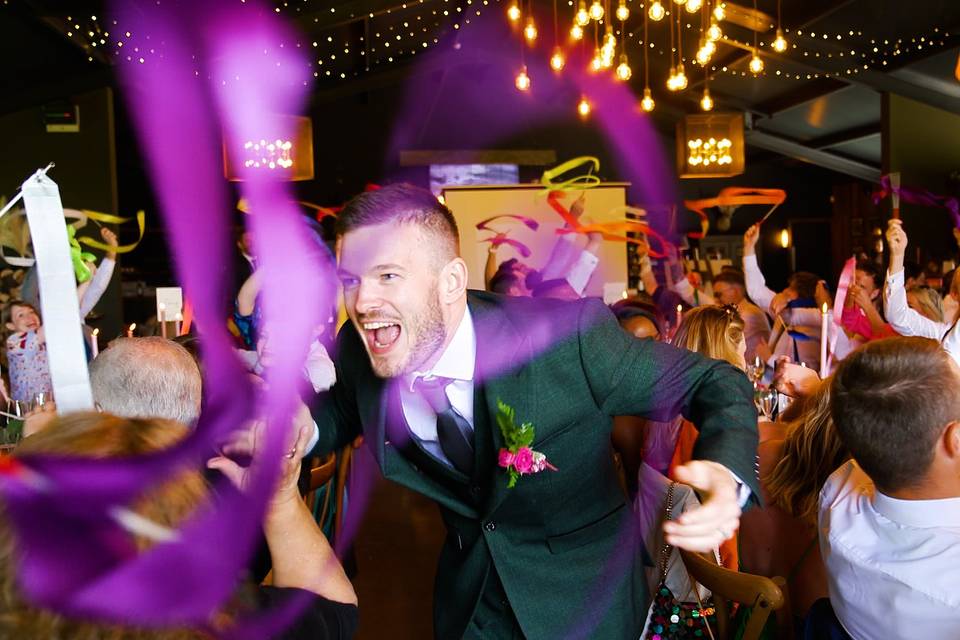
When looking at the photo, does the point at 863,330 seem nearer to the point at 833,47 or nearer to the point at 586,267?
the point at 586,267

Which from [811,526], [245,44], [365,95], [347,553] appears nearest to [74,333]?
[811,526]

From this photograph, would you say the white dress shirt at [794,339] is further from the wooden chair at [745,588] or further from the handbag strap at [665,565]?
the wooden chair at [745,588]

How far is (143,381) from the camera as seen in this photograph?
1819 millimetres

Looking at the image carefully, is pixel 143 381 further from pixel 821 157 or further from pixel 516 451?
pixel 821 157

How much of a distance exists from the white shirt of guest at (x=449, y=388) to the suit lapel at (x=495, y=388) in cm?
2

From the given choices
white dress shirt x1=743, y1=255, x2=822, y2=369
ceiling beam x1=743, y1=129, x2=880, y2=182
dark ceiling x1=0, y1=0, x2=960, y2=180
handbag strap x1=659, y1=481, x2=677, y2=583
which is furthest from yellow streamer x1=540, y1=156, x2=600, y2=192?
ceiling beam x1=743, y1=129, x2=880, y2=182

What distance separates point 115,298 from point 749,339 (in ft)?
19.2

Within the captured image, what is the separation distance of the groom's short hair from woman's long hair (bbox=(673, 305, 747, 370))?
4.24ft

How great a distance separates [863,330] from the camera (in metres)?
4.27

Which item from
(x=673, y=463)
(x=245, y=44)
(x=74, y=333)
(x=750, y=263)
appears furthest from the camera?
(x=245, y=44)

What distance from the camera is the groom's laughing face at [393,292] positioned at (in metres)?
1.59

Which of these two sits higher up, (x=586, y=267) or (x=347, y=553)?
(x=586, y=267)

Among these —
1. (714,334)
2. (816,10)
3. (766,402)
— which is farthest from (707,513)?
(816,10)

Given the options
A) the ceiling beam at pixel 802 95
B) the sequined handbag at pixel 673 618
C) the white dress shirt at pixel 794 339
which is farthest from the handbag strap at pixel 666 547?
the ceiling beam at pixel 802 95
